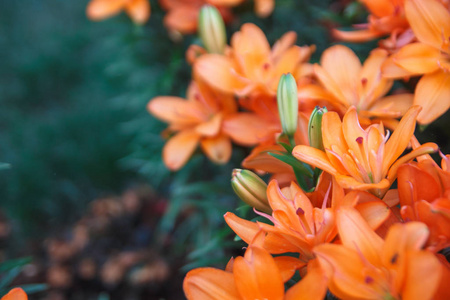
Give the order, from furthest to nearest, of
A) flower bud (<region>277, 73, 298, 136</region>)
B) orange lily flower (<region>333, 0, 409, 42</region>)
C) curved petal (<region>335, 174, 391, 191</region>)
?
1. orange lily flower (<region>333, 0, 409, 42</region>)
2. flower bud (<region>277, 73, 298, 136</region>)
3. curved petal (<region>335, 174, 391, 191</region>)

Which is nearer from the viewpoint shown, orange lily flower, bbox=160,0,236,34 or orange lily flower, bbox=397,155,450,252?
orange lily flower, bbox=397,155,450,252

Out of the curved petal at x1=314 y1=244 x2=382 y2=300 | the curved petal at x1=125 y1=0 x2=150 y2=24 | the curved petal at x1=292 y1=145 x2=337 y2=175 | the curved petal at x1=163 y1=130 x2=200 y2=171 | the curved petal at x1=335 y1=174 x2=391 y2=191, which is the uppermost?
the curved petal at x1=125 y1=0 x2=150 y2=24

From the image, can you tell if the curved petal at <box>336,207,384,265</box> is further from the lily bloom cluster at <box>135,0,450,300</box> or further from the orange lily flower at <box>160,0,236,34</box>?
the orange lily flower at <box>160,0,236,34</box>

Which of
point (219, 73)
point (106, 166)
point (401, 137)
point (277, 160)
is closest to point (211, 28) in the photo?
point (219, 73)

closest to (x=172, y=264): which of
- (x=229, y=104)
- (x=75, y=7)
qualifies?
(x=229, y=104)

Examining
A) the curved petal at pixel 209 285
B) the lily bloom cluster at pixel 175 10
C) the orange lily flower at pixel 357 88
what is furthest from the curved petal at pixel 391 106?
the lily bloom cluster at pixel 175 10

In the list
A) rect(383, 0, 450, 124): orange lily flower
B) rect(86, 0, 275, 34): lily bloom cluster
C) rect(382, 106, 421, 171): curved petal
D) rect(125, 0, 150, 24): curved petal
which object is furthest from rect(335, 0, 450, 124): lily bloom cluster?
rect(125, 0, 150, 24): curved petal

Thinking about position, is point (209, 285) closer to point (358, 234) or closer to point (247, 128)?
point (358, 234)
